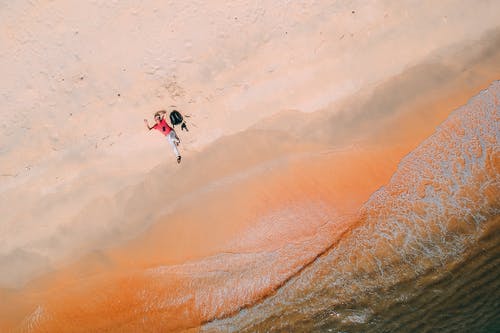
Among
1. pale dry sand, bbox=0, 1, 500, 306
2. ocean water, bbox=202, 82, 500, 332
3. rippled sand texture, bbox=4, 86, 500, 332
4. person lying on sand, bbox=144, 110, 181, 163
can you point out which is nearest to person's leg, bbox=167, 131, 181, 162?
person lying on sand, bbox=144, 110, 181, 163

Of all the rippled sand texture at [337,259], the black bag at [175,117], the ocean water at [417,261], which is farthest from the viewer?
the black bag at [175,117]

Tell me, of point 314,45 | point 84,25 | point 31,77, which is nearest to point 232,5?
point 314,45

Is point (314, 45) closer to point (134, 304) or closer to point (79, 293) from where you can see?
point (134, 304)

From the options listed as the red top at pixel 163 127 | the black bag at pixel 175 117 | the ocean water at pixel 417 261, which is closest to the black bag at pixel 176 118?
the black bag at pixel 175 117

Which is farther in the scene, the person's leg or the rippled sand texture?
the person's leg

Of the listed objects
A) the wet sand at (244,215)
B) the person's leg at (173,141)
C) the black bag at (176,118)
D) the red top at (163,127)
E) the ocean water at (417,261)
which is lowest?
the ocean water at (417,261)

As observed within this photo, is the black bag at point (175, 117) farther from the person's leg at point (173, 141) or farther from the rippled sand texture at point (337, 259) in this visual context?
the rippled sand texture at point (337, 259)

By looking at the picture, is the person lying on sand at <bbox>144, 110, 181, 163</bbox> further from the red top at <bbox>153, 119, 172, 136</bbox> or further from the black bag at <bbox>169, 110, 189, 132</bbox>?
the black bag at <bbox>169, 110, 189, 132</bbox>
